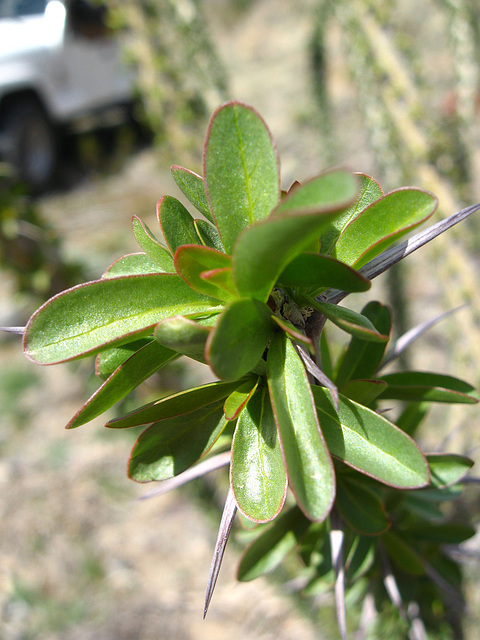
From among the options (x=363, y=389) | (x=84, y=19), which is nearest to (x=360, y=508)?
(x=363, y=389)

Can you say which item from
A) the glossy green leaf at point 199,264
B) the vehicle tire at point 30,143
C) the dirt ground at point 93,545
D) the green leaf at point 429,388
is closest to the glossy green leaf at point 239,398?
the glossy green leaf at point 199,264

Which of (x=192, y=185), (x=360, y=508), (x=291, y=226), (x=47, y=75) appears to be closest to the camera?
(x=291, y=226)

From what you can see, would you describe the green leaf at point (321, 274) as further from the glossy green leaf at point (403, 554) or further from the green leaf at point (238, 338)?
the glossy green leaf at point (403, 554)

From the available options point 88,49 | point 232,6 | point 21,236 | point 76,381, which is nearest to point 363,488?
point 21,236

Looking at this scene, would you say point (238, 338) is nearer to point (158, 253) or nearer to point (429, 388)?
point (158, 253)

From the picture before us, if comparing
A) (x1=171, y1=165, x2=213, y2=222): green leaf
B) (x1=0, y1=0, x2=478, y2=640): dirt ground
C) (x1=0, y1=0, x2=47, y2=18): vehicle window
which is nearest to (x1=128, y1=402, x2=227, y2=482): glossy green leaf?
(x1=171, y1=165, x2=213, y2=222): green leaf

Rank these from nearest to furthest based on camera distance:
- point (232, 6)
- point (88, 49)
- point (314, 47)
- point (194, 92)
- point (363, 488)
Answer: point (363, 488), point (194, 92), point (314, 47), point (88, 49), point (232, 6)

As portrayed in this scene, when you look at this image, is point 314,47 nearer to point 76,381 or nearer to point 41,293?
point 41,293
